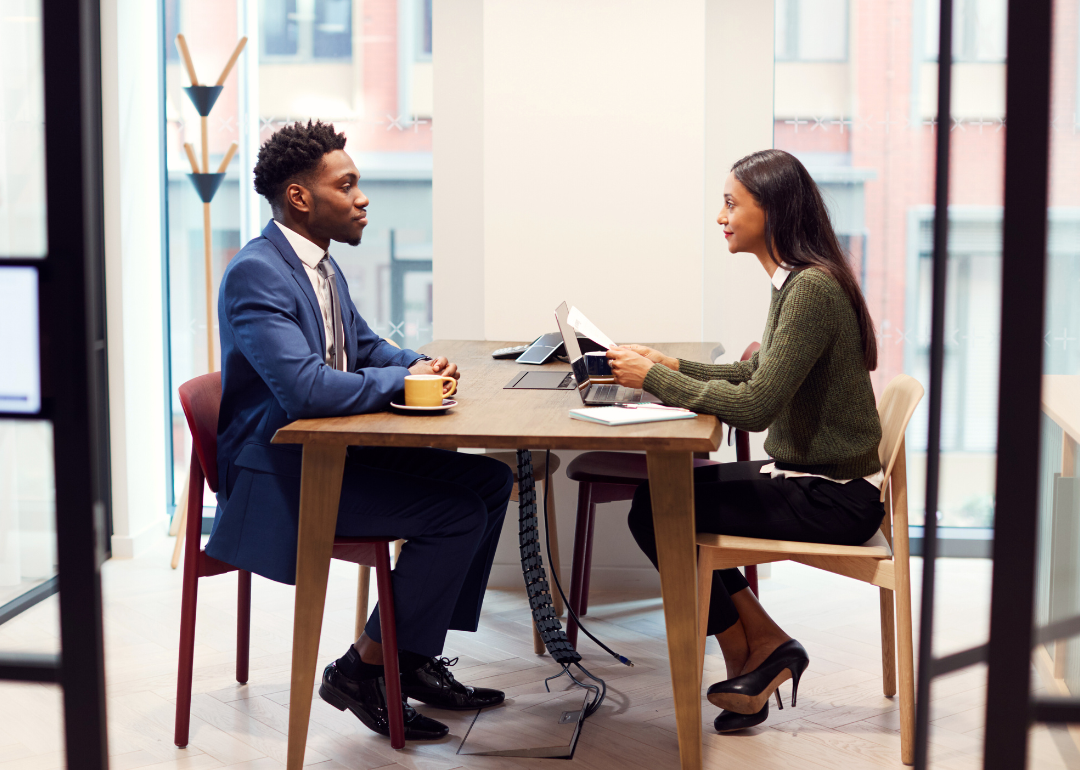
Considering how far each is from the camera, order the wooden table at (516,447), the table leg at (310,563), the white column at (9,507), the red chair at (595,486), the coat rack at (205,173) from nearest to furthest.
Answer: the white column at (9,507)
the wooden table at (516,447)
the table leg at (310,563)
the red chair at (595,486)
the coat rack at (205,173)

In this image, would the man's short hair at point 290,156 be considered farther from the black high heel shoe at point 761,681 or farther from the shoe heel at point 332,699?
the black high heel shoe at point 761,681

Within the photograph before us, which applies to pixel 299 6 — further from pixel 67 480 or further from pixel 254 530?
pixel 67 480

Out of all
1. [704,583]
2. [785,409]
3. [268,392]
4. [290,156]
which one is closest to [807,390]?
[785,409]

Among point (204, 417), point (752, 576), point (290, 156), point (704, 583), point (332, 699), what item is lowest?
point (332, 699)

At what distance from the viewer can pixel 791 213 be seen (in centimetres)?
222

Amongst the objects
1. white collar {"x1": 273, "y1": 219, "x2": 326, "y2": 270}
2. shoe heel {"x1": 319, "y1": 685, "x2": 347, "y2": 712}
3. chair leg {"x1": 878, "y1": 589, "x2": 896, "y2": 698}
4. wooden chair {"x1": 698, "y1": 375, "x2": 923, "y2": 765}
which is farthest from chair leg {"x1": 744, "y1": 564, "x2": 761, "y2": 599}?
white collar {"x1": 273, "y1": 219, "x2": 326, "y2": 270}

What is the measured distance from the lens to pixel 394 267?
392 cm

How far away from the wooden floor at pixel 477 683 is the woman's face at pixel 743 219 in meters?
0.81

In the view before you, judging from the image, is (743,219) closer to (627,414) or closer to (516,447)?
(627,414)

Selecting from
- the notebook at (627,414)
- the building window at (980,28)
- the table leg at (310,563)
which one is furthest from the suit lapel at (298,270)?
the building window at (980,28)

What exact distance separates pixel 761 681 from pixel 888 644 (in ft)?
1.32

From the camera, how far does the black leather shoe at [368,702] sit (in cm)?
221

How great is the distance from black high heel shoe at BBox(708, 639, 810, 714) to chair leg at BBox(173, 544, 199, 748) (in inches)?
44.4

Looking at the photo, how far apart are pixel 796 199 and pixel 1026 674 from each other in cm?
139
